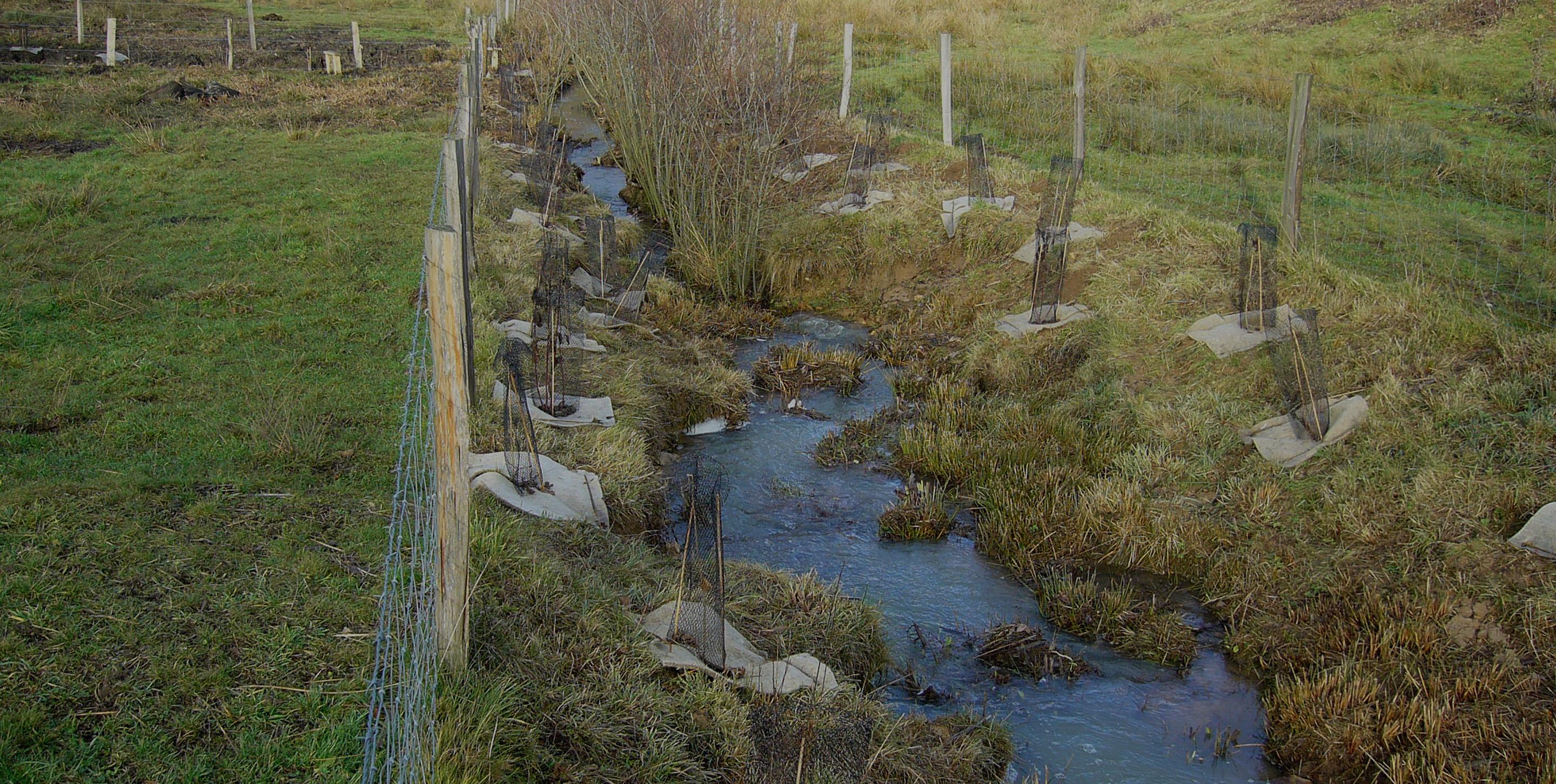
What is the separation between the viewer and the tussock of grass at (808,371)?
28.2ft

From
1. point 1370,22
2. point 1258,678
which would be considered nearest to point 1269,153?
point 1370,22

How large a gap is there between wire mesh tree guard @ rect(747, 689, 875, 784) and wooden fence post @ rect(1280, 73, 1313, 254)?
5.52m

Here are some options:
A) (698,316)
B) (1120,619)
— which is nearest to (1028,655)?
(1120,619)

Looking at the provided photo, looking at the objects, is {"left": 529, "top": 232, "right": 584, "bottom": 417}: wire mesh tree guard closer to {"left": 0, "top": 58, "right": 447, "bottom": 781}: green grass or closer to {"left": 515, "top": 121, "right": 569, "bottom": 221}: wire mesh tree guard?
{"left": 0, "top": 58, "right": 447, "bottom": 781}: green grass

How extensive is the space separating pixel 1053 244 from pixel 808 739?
20.3 feet

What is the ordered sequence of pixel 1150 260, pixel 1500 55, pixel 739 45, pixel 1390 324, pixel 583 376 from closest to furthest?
pixel 1390 324 → pixel 583 376 → pixel 1150 260 → pixel 739 45 → pixel 1500 55

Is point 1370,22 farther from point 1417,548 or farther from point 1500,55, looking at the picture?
point 1417,548

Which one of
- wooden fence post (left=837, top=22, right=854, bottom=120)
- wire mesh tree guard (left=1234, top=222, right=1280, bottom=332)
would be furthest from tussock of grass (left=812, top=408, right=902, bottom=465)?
wooden fence post (left=837, top=22, right=854, bottom=120)

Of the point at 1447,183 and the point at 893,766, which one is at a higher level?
the point at 1447,183

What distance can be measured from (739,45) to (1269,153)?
5.78 meters

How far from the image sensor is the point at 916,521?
637 cm

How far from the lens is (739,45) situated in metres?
10.4

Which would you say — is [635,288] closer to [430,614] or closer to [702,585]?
[702,585]

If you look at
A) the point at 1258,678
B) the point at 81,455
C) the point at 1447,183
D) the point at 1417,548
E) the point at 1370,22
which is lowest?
the point at 1258,678
